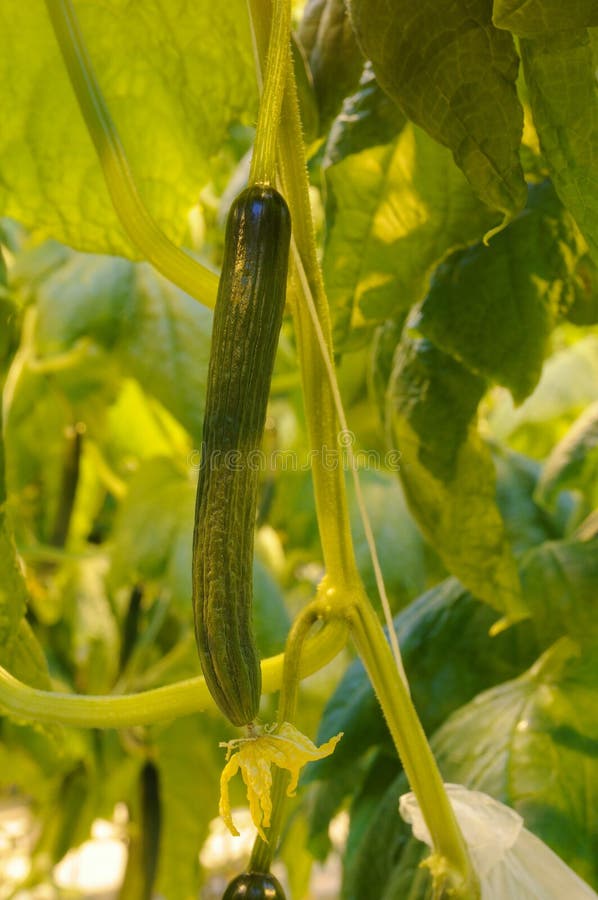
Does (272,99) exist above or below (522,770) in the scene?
above

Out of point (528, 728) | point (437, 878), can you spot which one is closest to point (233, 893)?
point (437, 878)

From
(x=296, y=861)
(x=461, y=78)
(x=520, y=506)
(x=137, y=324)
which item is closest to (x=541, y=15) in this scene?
(x=461, y=78)

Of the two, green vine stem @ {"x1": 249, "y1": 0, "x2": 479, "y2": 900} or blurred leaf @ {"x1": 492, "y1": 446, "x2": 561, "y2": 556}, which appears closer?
green vine stem @ {"x1": 249, "y1": 0, "x2": 479, "y2": 900}

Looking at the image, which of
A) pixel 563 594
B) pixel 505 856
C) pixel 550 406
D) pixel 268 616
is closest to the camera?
pixel 505 856

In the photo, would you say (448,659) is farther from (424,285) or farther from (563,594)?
(424,285)

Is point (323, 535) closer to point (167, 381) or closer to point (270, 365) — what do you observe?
point (270, 365)

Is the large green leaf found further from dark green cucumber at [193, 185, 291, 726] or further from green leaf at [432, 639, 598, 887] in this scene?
dark green cucumber at [193, 185, 291, 726]

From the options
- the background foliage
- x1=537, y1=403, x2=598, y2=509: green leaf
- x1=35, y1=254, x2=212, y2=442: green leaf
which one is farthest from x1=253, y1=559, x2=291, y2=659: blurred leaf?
x1=537, y1=403, x2=598, y2=509: green leaf
